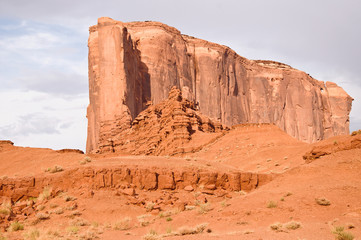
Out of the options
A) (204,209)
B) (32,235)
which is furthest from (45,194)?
(204,209)

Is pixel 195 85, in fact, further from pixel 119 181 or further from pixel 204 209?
pixel 204 209

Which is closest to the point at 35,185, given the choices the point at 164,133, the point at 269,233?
the point at 269,233

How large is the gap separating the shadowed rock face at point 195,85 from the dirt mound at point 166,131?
10.6 ft

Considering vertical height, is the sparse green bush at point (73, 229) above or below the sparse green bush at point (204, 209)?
below

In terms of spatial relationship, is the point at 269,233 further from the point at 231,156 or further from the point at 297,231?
the point at 231,156

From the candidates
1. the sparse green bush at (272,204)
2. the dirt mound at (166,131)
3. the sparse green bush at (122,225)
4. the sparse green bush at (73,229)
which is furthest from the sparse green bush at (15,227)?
the dirt mound at (166,131)

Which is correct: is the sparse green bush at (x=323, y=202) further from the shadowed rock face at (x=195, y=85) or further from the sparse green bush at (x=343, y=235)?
the shadowed rock face at (x=195, y=85)

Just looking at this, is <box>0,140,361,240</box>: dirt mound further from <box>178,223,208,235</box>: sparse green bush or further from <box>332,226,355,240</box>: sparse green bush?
<box>332,226,355,240</box>: sparse green bush

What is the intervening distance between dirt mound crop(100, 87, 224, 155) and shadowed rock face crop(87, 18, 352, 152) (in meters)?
3.23

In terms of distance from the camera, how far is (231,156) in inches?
1623

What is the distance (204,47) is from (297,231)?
8041cm

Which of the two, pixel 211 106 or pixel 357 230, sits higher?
pixel 211 106

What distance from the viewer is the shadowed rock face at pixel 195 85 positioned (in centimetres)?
6506

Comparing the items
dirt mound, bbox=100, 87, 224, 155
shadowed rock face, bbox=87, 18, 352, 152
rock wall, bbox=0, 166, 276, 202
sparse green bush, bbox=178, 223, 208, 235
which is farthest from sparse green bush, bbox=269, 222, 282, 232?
shadowed rock face, bbox=87, 18, 352, 152
